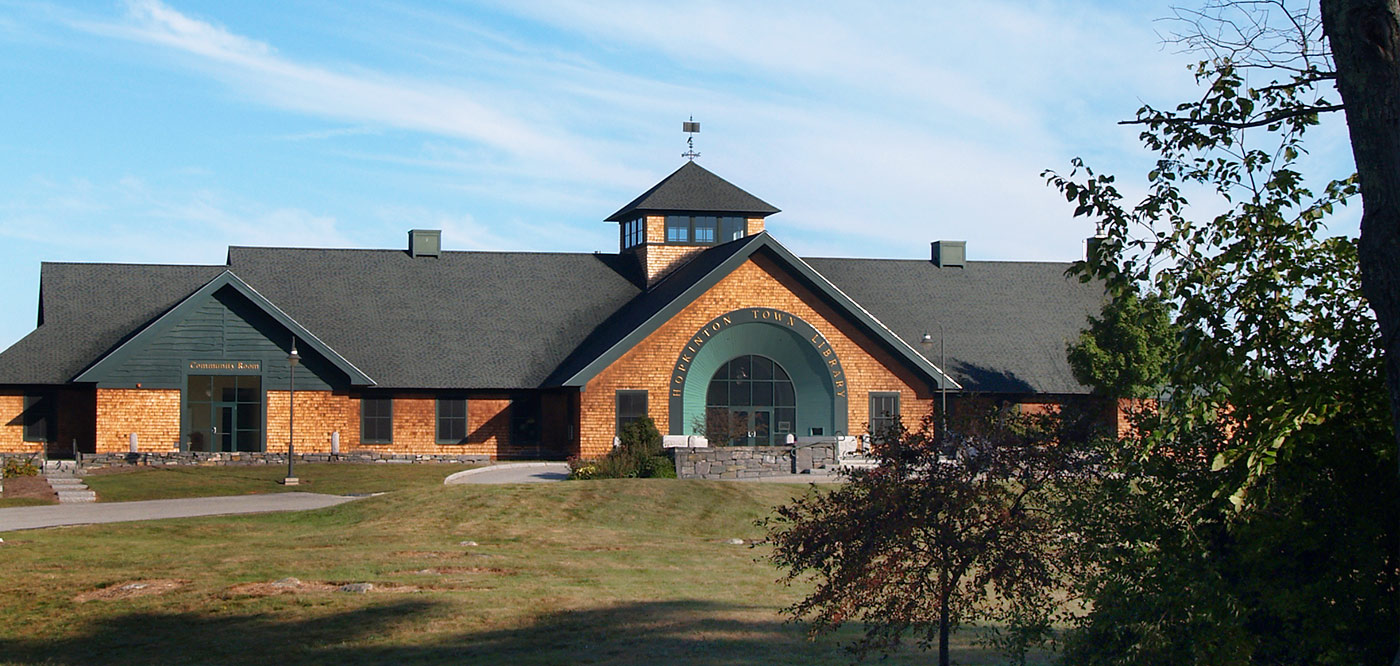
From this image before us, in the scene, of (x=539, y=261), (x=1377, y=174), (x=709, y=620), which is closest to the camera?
(x=1377, y=174)

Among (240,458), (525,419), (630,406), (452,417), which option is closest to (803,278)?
(630,406)

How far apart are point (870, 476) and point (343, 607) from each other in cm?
771

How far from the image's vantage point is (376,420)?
44.4m

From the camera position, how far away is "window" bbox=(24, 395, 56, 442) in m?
42.4

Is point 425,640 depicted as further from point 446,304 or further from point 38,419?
point 446,304

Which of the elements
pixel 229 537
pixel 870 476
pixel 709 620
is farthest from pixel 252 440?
pixel 870 476

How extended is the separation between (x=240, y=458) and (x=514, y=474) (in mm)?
9522

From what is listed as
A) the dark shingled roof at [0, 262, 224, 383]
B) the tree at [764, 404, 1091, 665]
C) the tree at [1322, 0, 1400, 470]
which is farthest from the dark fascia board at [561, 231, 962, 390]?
the tree at [1322, 0, 1400, 470]

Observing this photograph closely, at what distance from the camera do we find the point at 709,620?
53.9 feet

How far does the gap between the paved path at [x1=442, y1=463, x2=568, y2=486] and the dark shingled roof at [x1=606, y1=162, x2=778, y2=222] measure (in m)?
12.0

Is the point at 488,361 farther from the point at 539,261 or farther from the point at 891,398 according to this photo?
the point at 891,398

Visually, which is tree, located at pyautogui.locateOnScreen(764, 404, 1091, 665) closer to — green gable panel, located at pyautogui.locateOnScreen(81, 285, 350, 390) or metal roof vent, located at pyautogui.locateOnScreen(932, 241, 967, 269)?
green gable panel, located at pyautogui.locateOnScreen(81, 285, 350, 390)

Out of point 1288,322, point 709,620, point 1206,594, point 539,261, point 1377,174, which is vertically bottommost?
point 709,620

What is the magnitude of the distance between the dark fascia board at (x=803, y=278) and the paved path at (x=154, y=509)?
11763 millimetres
